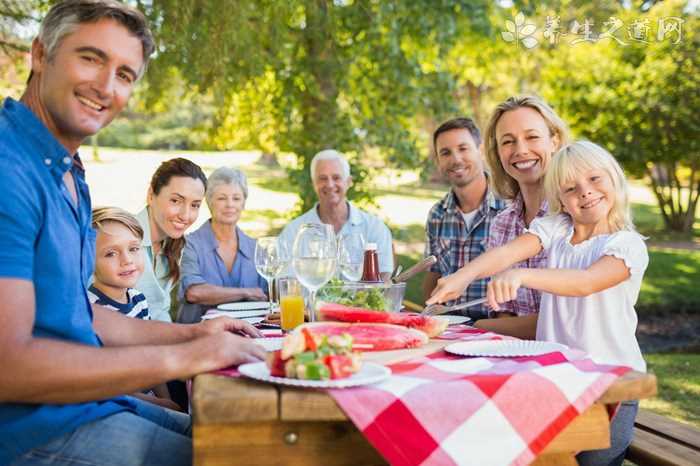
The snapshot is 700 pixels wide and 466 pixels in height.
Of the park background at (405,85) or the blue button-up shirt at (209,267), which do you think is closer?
the blue button-up shirt at (209,267)

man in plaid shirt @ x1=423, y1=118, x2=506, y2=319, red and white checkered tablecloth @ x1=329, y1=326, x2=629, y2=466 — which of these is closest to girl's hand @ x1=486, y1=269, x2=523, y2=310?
red and white checkered tablecloth @ x1=329, y1=326, x2=629, y2=466

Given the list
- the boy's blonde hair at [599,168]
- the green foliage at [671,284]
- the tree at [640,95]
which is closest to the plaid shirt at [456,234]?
the boy's blonde hair at [599,168]

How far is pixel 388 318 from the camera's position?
262 cm

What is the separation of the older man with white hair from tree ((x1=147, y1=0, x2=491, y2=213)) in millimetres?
2174

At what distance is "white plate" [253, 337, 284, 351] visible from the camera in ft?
8.06

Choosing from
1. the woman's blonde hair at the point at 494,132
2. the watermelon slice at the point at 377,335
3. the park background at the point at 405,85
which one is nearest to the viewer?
the watermelon slice at the point at 377,335

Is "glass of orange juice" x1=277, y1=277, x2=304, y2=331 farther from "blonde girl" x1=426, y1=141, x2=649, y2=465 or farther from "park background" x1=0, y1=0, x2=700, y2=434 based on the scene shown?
"park background" x1=0, y1=0, x2=700, y2=434

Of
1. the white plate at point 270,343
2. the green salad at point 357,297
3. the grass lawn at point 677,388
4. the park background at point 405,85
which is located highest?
the park background at point 405,85

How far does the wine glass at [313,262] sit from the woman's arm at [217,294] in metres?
1.65

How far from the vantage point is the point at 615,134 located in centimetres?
1441

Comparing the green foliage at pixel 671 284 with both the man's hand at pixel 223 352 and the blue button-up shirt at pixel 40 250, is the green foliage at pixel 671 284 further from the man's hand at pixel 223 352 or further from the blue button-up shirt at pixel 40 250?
the blue button-up shirt at pixel 40 250

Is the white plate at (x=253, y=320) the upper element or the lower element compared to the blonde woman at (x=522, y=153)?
lower

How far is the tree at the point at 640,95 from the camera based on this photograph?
538 inches

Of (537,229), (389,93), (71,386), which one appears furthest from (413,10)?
(71,386)
